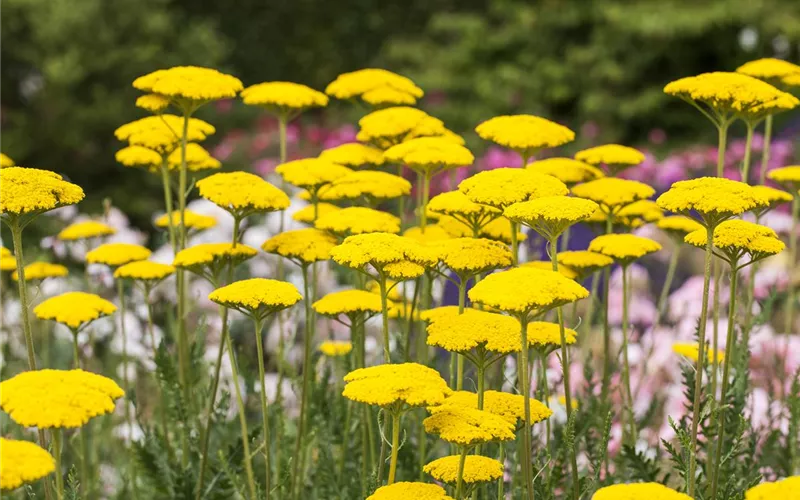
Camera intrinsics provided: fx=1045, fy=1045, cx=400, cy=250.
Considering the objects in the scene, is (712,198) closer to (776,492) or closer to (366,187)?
(776,492)

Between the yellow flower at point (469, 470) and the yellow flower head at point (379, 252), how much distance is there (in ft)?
1.42

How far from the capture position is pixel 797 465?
318 centimetres

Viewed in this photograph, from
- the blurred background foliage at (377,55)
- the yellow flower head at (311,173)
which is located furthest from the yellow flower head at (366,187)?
the blurred background foliage at (377,55)

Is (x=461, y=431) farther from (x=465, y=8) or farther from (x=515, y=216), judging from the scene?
(x=465, y=8)

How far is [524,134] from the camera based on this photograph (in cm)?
271

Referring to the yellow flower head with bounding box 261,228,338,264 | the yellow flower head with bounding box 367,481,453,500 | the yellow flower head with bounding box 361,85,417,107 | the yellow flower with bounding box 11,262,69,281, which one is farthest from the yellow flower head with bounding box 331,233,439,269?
the yellow flower with bounding box 11,262,69,281

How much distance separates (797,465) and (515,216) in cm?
163

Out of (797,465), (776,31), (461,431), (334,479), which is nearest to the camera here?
(461,431)

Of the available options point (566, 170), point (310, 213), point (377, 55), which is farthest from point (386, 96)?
point (377, 55)

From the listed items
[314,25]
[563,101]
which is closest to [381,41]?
[314,25]

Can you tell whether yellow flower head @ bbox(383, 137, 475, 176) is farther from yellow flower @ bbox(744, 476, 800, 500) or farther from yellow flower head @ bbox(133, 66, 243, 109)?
yellow flower @ bbox(744, 476, 800, 500)

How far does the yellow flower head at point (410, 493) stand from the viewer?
1822 mm

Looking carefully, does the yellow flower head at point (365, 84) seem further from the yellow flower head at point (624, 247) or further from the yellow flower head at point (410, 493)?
the yellow flower head at point (410, 493)

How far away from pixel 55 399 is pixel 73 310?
1009 mm
